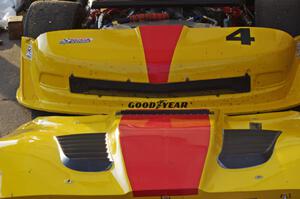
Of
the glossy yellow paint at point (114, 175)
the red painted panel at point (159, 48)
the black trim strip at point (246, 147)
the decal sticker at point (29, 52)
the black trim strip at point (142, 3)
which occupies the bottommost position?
the glossy yellow paint at point (114, 175)

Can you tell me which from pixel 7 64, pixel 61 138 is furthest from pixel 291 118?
pixel 7 64

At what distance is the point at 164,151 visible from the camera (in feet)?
9.11

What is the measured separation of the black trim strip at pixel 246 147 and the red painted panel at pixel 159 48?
0.64 m

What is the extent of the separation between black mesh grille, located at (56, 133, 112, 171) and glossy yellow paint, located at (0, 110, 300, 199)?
3 cm

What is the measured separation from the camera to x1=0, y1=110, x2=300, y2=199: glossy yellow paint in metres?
2.58

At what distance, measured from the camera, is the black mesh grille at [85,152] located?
2766mm

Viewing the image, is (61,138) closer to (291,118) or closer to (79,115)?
(79,115)

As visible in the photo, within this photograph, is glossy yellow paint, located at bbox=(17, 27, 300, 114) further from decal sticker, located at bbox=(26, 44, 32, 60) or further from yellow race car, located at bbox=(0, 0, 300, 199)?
decal sticker, located at bbox=(26, 44, 32, 60)

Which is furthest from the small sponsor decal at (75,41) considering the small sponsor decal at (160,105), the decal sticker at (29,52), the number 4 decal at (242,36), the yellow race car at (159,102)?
the number 4 decal at (242,36)

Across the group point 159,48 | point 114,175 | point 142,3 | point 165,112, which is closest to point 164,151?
point 114,175

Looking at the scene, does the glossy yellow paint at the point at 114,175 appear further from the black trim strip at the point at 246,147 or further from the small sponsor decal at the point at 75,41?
the small sponsor decal at the point at 75,41

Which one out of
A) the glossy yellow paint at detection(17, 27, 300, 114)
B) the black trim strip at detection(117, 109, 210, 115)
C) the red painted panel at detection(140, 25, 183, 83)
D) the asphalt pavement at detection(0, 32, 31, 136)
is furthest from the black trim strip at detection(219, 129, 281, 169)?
the asphalt pavement at detection(0, 32, 31, 136)

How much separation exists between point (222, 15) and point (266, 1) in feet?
1.05

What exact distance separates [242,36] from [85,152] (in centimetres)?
134
